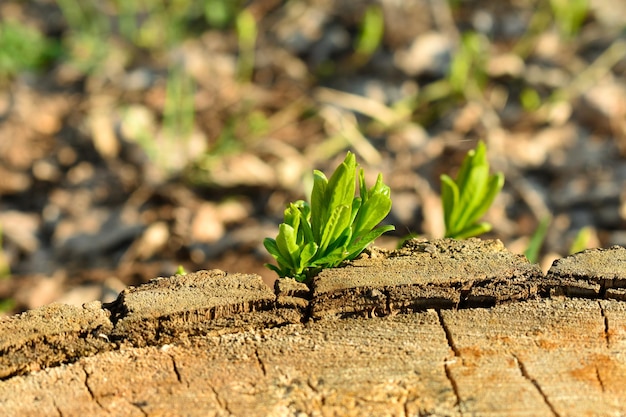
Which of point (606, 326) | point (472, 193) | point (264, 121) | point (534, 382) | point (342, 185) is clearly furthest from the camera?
point (264, 121)

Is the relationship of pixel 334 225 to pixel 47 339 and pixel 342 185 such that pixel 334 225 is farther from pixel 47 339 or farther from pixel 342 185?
pixel 47 339

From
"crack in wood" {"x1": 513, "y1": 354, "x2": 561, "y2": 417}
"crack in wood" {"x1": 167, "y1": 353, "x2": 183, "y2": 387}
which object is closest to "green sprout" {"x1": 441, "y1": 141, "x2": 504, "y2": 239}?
"crack in wood" {"x1": 513, "y1": 354, "x2": 561, "y2": 417}

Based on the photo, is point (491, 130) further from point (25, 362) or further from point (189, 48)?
point (25, 362)

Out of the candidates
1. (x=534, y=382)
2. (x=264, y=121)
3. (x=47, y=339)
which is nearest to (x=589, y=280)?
(x=534, y=382)

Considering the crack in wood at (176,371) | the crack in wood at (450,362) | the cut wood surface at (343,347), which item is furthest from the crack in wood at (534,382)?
the crack in wood at (176,371)

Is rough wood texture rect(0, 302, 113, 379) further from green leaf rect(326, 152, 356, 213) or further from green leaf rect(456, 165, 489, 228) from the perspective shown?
green leaf rect(456, 165, 489, 228)

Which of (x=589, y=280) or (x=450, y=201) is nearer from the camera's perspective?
(x=589, y=280)

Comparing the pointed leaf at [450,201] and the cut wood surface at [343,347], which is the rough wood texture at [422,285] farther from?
the pointed leaf at [450,201]
